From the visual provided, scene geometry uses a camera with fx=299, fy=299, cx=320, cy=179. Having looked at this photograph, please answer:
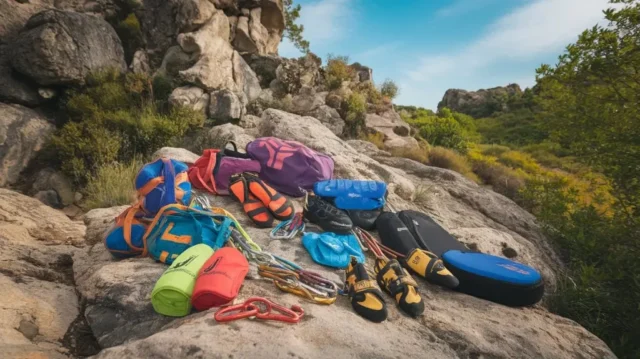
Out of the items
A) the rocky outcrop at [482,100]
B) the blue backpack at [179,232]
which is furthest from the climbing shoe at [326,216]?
the rocky outcrop at [482,100]

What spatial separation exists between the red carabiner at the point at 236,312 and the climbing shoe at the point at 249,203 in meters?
1.51

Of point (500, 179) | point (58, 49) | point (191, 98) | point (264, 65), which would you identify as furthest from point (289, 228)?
point (264, 65)

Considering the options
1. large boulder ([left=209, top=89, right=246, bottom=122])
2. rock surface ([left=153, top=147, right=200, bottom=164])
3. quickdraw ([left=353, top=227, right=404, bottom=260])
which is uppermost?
large boulder ([left=209, top=89, right=246, bottom=122])

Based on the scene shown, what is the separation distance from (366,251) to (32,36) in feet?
34.4

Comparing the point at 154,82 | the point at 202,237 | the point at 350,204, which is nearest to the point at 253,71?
the point at 154,82

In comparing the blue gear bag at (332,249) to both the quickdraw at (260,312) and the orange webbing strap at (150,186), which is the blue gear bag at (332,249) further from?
the orange webbing strap at (150,186)

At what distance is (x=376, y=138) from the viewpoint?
11391 mm

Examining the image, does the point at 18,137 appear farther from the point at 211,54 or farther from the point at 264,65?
Result: the point at 264,65

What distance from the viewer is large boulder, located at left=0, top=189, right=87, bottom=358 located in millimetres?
1918

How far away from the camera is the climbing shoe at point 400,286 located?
2.16 meters

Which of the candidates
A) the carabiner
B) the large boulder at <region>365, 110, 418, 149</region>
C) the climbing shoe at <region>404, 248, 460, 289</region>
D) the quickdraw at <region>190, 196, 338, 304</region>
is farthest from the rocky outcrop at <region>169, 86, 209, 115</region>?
the carabiner

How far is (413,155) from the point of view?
9570 mm

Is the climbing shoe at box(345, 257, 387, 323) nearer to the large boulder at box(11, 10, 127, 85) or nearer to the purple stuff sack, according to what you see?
the purple stuff sack

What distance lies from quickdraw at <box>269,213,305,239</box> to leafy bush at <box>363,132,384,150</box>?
805cm
